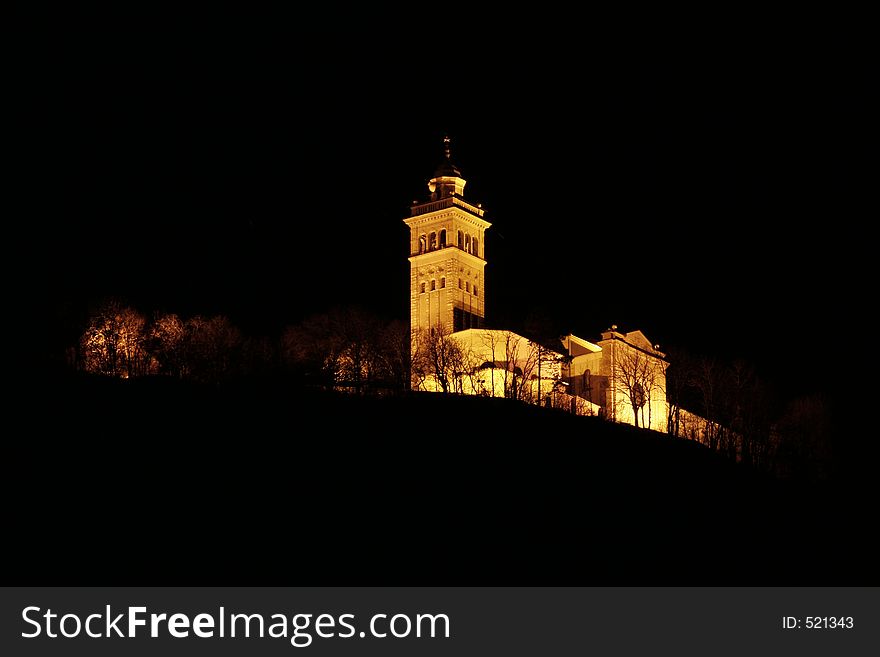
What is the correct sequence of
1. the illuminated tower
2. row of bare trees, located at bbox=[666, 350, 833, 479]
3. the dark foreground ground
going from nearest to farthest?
the dark foreground ground < row of bare trees, located at bbox=[666, 350, 833, 479] < the illuminated tower

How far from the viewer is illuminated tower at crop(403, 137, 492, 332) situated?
5108 inches

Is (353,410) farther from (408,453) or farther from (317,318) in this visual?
(317,318)

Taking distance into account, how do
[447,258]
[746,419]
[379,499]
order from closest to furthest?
[379,499] → [746,419] → [447,258]

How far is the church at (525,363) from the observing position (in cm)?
11838

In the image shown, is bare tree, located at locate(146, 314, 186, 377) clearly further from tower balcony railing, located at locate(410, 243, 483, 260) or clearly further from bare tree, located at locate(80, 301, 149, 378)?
tower balcony railing, located at locate(410, 243, 483, 260)

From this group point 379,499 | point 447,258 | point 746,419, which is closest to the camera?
point 379,499

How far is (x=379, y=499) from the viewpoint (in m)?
87.3

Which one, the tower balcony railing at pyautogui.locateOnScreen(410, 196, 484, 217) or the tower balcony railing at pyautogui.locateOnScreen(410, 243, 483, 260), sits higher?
the tower balcony railing at pyautogui.locateOnScreen(410, 196, 484, 217)

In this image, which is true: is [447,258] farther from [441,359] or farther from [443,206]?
[441,359]

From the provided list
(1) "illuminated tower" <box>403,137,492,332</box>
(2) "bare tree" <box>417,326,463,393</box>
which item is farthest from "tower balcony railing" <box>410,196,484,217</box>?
(2) "bare tree" <box>417,326,463,393</box>

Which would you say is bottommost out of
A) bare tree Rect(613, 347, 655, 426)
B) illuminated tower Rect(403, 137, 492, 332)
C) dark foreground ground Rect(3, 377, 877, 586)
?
dark foreground ground Rect(3, 377, 877, 586)

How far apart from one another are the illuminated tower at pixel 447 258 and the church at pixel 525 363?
0.11 meters

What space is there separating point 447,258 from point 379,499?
46058mm

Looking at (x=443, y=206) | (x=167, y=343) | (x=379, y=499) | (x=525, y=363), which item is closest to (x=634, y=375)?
(x=525, y=363)
